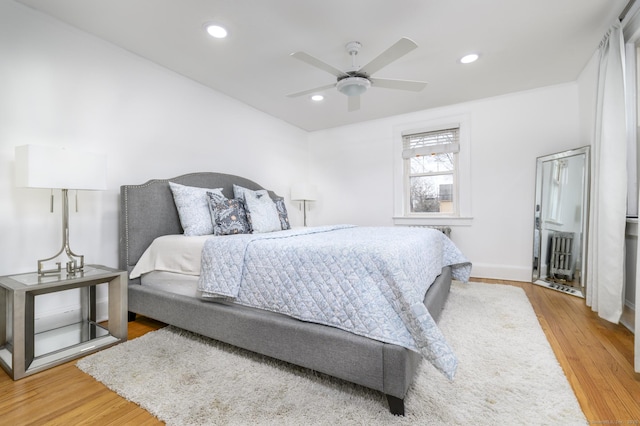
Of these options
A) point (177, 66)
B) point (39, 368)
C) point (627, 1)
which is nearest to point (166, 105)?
point (177, 66)

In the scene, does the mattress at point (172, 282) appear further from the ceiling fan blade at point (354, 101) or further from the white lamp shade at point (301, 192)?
the ceiling fan blade at point (354, 101)

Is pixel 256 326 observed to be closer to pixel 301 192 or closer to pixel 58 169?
pixel 58 169

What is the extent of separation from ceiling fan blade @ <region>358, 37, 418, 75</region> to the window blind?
2.31 m

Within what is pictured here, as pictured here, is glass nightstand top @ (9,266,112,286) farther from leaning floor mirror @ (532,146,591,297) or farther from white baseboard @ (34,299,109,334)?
leaning floor mirror @ (532,146,591,297)

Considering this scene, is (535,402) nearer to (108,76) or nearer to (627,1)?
(627,1)

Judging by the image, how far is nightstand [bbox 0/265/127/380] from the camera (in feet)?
5.30

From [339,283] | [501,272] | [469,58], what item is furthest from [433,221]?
[339,283]

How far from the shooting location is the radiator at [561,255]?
10.5 ft

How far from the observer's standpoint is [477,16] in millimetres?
2223

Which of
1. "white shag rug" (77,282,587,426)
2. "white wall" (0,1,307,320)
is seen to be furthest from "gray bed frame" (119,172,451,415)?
"white wall" (0,1,307,320)

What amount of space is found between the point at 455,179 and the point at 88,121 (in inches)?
168

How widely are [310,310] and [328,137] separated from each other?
13.4 ft

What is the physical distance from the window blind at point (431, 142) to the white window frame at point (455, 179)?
0.07 meters

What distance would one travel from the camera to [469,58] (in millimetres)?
2840
